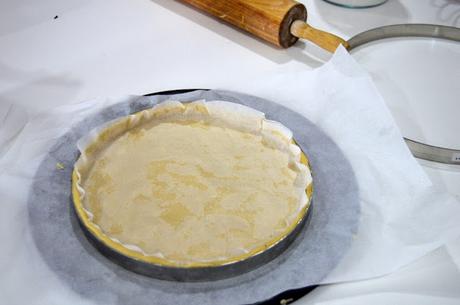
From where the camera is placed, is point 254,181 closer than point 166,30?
Yes

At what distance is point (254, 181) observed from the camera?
2.43ft

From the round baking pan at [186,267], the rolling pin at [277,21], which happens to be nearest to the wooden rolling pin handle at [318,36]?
the rolling pin at [277,21]

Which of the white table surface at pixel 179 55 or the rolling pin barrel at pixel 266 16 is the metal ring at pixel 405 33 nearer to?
the white table surface at pixel 179 55

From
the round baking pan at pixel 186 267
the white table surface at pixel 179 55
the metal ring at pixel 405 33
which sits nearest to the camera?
the round baking pan at pixel 186 267

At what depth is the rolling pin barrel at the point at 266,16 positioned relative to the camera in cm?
102

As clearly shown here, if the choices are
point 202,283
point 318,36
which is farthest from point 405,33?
point 202,283

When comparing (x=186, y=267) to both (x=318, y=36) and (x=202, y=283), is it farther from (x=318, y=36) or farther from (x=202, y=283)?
(x=318, y=36)

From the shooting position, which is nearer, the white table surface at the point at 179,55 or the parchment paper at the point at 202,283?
the parchment paper at the point at 202,283

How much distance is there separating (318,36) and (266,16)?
11cm

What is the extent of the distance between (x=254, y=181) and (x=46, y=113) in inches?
14.6

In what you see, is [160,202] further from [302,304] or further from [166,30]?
[166,30]

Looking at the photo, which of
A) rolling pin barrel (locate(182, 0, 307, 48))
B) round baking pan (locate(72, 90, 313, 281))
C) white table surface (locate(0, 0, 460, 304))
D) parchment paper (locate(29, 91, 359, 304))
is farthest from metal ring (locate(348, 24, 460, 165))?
round baking pan (locate(72, 90, 313, 281))

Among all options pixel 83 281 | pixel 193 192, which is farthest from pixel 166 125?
pixel 83 281

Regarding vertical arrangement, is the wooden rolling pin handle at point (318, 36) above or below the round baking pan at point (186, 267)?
above
